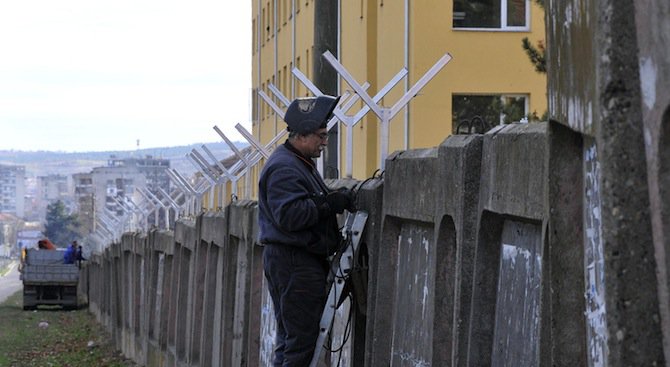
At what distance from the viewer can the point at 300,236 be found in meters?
8.61

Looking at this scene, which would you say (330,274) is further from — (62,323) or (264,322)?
(62,323)

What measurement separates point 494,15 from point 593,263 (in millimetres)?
28609

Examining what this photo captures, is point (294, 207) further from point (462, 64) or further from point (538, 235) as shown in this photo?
point (462, 64)

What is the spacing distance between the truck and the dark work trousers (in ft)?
140

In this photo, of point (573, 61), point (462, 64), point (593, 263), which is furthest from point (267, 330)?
point (462, 64)

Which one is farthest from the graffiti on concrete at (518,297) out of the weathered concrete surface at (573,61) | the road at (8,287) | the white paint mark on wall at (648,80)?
the road at (8,287)

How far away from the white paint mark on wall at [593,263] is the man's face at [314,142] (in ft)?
15.9

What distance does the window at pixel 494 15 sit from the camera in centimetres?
→ 3200

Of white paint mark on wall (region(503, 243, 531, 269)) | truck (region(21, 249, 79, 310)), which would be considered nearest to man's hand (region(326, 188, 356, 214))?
white paint mark on wall (region(503, 243, 531, 269))

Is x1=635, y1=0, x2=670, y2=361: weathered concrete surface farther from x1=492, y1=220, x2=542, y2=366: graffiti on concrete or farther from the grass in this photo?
the grass

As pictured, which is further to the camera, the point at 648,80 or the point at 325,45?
the point at 325,45

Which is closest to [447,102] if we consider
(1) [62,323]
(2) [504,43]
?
(2) [504,43]

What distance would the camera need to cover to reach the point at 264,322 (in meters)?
12.0

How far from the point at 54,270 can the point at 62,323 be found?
433 inches
